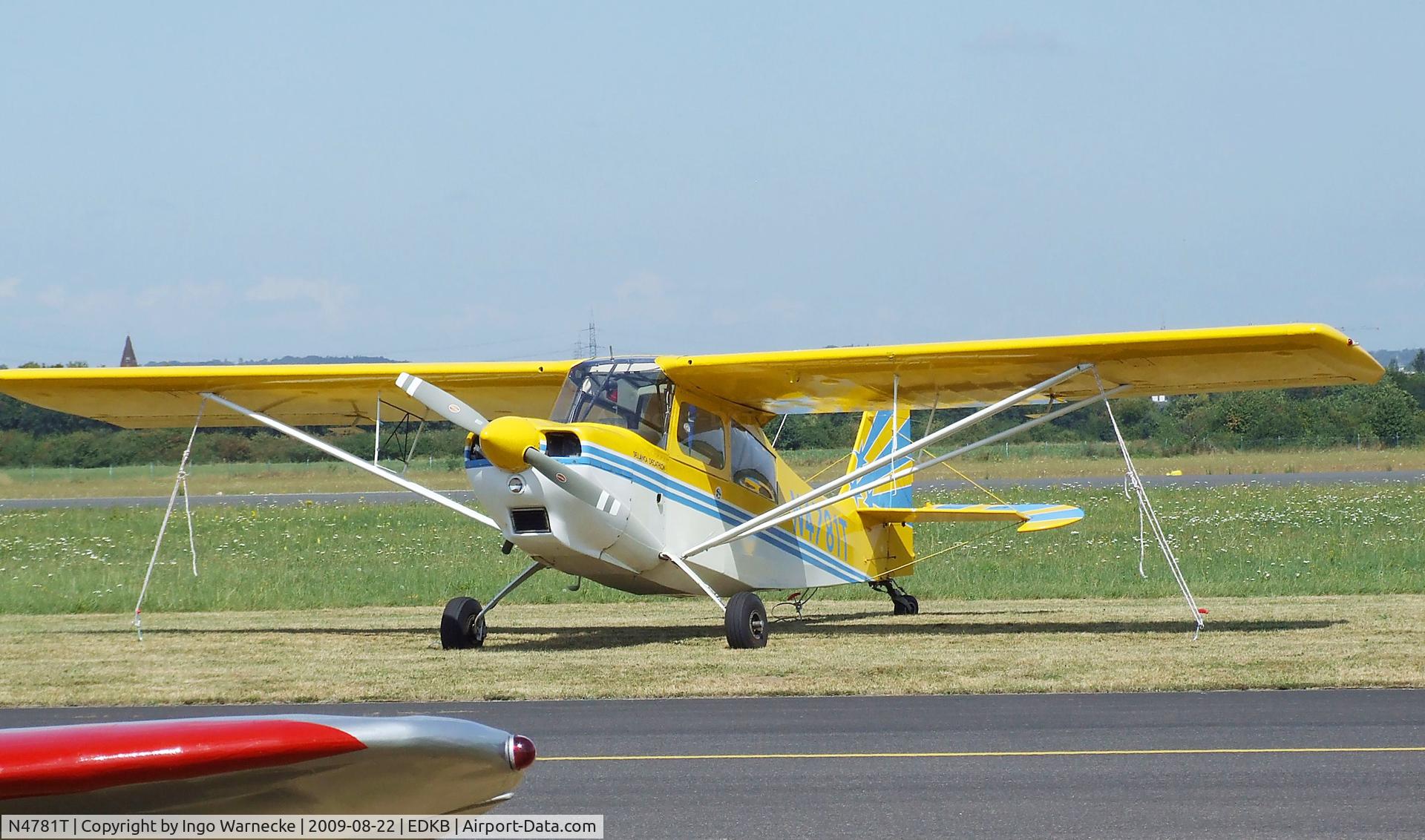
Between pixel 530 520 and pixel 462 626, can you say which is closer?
pixel 530 520

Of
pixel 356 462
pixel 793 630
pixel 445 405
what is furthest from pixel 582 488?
pixel 793 630

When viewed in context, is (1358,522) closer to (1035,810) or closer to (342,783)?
(1035,810)

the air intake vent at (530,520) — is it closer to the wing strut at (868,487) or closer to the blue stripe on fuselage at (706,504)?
the blue stripe on fuselage at (706,504)

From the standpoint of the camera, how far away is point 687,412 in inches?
561

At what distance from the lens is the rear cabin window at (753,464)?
15109 mm

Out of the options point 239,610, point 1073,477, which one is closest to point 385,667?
point 239,610

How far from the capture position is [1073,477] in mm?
48969

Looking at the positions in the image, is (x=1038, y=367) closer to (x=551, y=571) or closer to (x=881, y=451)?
(x=881, y=451)

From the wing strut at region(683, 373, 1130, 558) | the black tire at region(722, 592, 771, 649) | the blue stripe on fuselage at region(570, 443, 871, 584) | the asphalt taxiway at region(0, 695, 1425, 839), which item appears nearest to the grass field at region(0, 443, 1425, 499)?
the blue stripe on fuselage at region(570, 443, 871, 584)

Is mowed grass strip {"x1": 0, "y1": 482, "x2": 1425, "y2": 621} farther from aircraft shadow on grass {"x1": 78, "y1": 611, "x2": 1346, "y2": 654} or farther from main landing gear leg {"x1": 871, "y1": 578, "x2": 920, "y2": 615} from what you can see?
aircraft shadow on grass {"x1": 78, "y1": 611, "x2": 1346, "y2": 654}

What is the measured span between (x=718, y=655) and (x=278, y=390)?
6289 millimetres

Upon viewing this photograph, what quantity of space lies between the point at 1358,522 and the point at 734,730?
2217 cm

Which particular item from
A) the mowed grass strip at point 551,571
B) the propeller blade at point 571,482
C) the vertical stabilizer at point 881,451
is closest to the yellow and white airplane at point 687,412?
the propeller blade at point 571,482

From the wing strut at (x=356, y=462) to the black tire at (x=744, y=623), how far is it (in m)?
2.14
